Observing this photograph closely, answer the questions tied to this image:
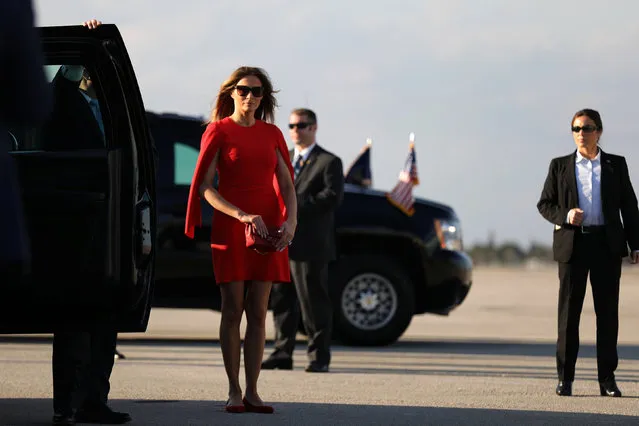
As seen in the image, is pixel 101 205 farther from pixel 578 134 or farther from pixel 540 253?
pixel 540 253

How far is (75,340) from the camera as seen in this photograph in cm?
745

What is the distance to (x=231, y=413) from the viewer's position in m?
8.26

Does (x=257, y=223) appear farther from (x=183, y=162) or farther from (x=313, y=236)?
(x=183, y=162)

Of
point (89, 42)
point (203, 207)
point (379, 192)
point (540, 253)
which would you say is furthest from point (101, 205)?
point (540, 253)

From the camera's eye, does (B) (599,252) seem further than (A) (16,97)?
Yes

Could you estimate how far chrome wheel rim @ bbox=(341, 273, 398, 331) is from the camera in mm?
14531

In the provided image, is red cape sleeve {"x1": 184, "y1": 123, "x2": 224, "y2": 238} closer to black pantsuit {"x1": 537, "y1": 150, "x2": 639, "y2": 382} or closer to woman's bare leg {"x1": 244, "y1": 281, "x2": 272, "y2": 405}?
woman's bare leg {"x1": 244, "y1": 281, "x2": 272, "y2": 405}

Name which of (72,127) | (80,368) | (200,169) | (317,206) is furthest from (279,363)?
(72,127)

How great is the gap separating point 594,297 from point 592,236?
0.39 m

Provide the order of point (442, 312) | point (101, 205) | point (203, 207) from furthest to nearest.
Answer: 1. point (442, 312)
2. point (203, 207)
3. point (101, 205)

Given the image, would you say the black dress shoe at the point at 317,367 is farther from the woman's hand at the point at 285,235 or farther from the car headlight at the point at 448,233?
the car headlight at the point at 448,233

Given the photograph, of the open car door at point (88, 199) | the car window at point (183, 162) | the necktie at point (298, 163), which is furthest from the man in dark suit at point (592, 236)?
the car window at point (183, 162)

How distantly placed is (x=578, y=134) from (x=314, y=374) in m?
2.76

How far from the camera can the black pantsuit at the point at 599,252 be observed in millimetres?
9648
